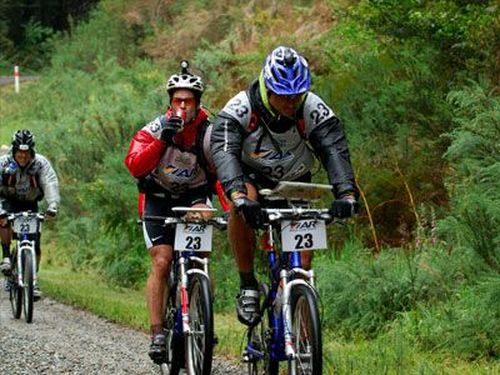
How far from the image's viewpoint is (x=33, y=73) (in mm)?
47875

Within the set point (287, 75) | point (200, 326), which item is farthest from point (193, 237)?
point (287, 75)

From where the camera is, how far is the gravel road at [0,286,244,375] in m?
8.78

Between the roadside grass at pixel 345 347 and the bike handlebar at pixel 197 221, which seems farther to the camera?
the roadside grass at pixel 345 347

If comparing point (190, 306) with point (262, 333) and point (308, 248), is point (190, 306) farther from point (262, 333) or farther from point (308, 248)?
point (308, 248)

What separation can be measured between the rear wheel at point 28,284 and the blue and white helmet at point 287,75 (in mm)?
6327

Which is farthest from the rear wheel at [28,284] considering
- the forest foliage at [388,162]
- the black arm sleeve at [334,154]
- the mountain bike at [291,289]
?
the black arm sleeve at [334,154]

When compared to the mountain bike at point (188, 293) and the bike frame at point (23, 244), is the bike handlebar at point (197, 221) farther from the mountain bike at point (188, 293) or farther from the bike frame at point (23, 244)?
the bike frame at point (23, 244)

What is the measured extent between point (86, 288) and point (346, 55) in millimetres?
5204

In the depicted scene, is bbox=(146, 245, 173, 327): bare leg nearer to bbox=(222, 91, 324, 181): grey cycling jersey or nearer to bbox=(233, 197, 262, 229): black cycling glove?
bbox=(222, 91, 324, 181): grey cycling jersey

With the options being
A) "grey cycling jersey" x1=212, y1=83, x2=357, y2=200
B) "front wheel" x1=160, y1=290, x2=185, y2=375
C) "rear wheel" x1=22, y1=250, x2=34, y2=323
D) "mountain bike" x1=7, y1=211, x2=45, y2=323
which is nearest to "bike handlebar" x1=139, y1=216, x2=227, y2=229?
"front wheel" x1=160, y1=290, x2=185, y2=375

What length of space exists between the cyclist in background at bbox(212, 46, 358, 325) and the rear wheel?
548 centimetres

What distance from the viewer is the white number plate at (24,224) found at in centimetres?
1268

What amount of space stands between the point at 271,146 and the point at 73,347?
3.86 meters

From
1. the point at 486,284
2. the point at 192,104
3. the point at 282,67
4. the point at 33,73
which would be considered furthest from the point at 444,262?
the point at 33,73
